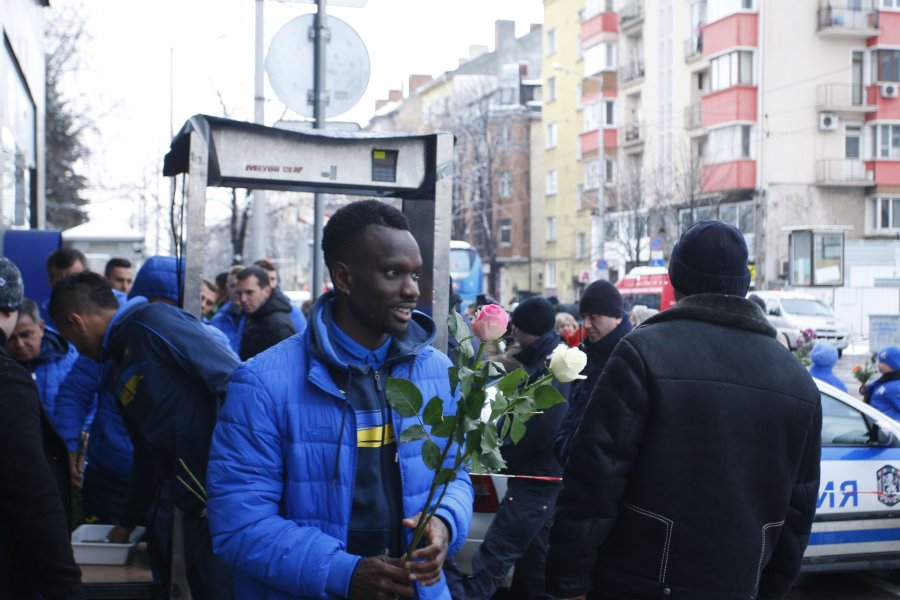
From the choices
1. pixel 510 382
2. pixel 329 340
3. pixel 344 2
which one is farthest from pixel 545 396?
pixel 344 2

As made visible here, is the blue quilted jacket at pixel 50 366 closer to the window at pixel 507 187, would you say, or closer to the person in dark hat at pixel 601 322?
the person in dark hat at pixel 601 322

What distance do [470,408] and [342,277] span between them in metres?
0.60

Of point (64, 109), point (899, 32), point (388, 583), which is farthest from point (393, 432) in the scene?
point (899, 32)

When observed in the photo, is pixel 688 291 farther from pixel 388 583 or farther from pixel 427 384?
pixel 388 583

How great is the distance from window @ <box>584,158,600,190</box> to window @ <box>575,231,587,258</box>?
10.9ft

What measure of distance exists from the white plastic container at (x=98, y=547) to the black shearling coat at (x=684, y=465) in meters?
2.43

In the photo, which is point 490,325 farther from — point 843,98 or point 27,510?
point 843,98

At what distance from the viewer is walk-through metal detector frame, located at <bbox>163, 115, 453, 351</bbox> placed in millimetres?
4801

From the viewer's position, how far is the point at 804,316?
34.4m

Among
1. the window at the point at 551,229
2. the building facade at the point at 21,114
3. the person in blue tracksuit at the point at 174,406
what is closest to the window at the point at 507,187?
the window at the point at 551,229

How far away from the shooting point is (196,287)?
498cm

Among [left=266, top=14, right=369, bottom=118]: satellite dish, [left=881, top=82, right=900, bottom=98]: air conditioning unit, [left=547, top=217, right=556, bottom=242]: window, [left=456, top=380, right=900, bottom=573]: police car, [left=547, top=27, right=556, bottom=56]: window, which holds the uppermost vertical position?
[left=547, top=27, right=556, bottom=56]: window

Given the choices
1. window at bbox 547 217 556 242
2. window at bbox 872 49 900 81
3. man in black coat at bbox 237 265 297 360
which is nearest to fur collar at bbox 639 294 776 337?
man in black coat at bbox 237 265 297 360

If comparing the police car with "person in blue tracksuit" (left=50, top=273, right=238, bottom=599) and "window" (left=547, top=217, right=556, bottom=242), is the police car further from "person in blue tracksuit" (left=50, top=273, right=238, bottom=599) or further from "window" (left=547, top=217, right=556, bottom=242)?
"window" (left=547, top=217, right=556, bottom=242)
